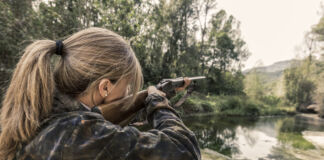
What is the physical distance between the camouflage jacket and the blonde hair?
0.07m

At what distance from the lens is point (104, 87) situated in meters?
1.16

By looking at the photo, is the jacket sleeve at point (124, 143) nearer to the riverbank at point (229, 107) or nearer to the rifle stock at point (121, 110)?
the rifle stock at point (121, 110)

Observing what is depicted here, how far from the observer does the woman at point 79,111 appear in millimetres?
799

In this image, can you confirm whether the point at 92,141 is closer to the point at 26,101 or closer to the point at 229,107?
the point at 26,101

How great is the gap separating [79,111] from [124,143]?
323 mm

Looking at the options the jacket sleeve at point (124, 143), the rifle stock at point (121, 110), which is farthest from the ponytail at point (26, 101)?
the rifle stock at point (121, 110)

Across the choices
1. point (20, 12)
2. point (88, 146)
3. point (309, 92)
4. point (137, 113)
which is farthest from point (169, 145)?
point (309, 92)

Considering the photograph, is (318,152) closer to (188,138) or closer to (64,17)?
(188,138)

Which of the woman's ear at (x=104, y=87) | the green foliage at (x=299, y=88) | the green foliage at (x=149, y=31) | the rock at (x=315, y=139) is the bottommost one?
the rock at (x=315, y=139)

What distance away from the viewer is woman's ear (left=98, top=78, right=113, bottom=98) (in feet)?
3.67

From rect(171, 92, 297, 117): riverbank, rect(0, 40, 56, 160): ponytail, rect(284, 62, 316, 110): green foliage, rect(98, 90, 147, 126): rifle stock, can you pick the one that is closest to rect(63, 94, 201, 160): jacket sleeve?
rect(0, 40, 56, 160): ponytail

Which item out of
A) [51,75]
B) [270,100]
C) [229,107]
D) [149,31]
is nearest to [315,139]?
[229,107]

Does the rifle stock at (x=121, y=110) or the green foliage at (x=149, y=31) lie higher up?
the green foliage at (x=149, y=31)

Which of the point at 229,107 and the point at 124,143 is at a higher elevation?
the point at 124,143
